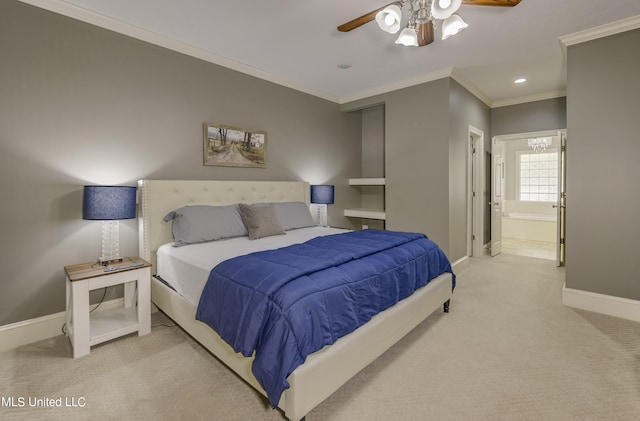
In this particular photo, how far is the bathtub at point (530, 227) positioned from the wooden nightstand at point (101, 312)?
736cm

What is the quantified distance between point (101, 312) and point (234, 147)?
2.12m

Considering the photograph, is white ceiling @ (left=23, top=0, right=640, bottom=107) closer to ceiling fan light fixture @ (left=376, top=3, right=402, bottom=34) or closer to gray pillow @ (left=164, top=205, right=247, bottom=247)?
ceiling fan light fixture @ (left=376, top=3, right=402, bottom=34)

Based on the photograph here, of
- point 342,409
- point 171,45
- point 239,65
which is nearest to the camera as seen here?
point 342,409

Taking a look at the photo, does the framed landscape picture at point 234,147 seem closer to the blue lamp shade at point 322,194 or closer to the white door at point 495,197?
the blue lamp shade at point 322,194

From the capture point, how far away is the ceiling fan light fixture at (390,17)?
190 cm

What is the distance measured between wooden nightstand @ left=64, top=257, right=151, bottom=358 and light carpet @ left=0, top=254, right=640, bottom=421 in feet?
0.34

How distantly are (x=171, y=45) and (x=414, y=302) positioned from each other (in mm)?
3335

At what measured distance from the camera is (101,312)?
265 cm

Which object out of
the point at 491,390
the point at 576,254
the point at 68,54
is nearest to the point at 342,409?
the point at 491,390

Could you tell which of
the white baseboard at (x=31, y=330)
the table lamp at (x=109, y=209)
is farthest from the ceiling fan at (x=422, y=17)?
the white baseboard at (x=31, y=330)

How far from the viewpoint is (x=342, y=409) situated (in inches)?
65.5

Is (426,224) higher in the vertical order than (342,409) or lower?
higher

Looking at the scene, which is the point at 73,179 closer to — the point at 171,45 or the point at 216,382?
the point at 171,45

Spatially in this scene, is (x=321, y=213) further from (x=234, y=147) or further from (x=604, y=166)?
(x=604, y=166)
